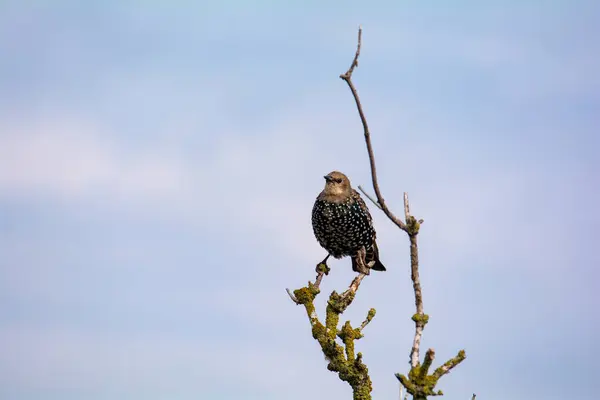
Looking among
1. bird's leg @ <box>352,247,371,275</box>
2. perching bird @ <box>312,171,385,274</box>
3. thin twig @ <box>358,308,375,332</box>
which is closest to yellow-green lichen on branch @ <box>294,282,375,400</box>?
thin twig @ <box>358,308,375,332</box>

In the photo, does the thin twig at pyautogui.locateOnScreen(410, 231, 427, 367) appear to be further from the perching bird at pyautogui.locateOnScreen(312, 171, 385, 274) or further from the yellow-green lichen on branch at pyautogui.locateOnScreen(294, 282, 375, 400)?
the perching bird at pyautogui.locateOnScreen(312, 171, 385, 274)

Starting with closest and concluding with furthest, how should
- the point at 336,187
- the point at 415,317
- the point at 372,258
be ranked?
the point at 415,317
the point at 336,187
the point at 372,258

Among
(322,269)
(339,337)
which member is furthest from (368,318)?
(322,269)

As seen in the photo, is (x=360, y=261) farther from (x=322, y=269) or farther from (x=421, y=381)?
(x=421, y=381)

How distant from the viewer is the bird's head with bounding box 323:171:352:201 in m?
12.7

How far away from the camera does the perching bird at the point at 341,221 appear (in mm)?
12609

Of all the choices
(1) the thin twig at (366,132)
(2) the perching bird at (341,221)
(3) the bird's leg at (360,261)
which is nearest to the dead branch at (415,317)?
(1) the thin twig at (366,132)

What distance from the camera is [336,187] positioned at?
12742 millimetres

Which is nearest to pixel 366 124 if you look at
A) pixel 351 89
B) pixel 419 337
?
pixel 351 89

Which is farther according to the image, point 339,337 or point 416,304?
point 339,337

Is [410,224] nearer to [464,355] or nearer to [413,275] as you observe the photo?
[413,275]

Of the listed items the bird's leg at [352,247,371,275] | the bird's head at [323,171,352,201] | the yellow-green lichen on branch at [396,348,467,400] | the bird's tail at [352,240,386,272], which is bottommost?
the yellow-green lichen on branch at [396,348,467,400]

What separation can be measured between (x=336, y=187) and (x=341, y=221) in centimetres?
53

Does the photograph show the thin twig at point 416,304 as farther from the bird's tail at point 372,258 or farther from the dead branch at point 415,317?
the bird's tail at point 372,258
